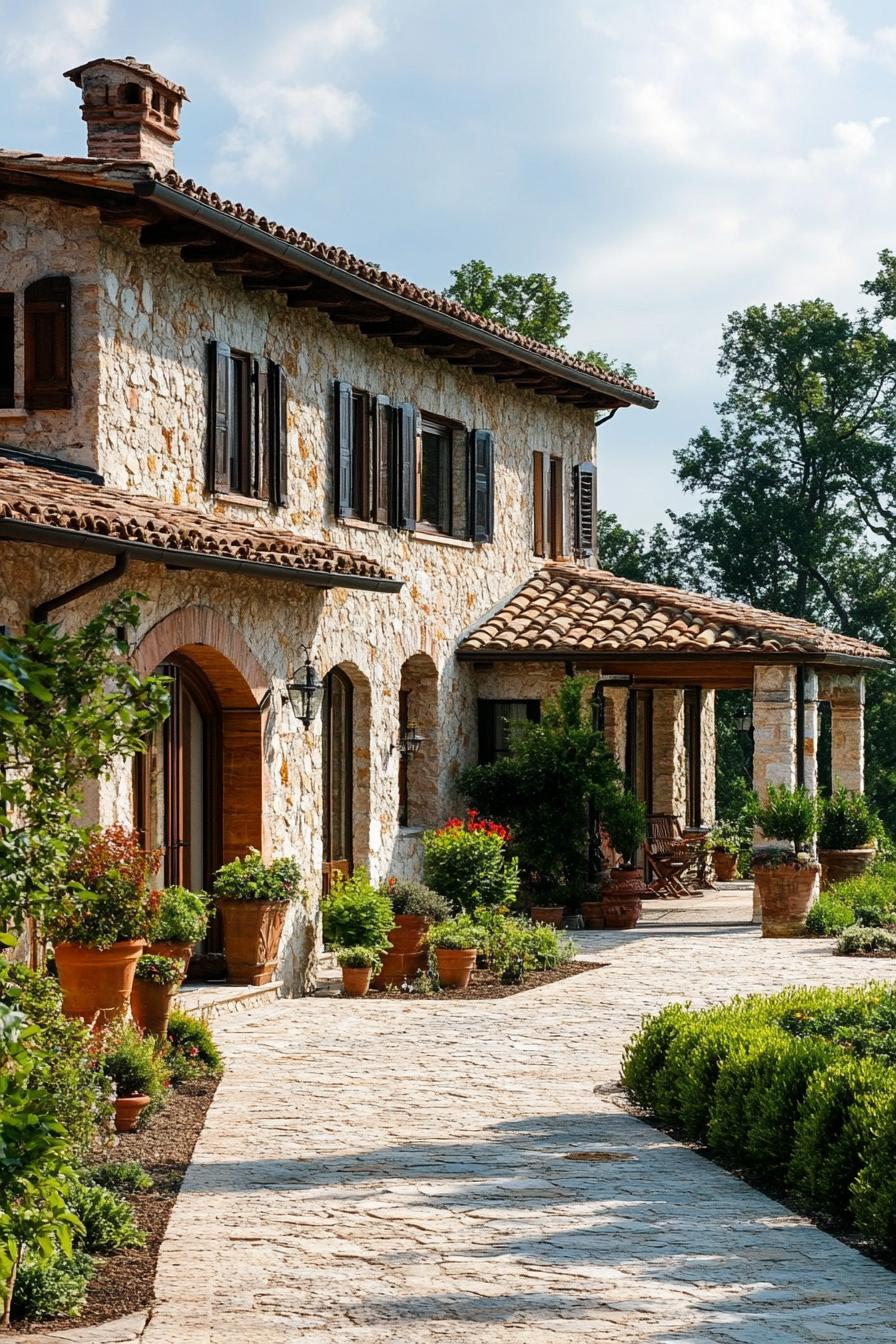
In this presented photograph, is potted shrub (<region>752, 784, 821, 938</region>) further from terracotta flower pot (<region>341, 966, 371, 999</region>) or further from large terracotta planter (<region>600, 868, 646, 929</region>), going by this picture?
terracotta flower pot (<region>341, 966, 371, 999</region>)

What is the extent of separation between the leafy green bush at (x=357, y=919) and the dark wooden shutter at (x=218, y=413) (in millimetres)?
3404

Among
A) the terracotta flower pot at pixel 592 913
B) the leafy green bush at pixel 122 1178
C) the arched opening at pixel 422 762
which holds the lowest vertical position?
the leafy green bush at pixel 122 1178

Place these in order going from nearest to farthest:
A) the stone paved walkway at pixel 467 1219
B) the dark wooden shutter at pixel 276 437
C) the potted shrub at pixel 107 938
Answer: the stone paved walkway at pixel 467 1219 < the potted shrub at pixel 107 938 < the dark wooden shutter at pixel 276 437

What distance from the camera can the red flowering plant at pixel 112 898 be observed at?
9898mm

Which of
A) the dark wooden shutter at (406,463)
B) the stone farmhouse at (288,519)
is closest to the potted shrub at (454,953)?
the stone farmhouse at (288,519)

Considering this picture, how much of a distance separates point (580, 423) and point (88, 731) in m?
17.9

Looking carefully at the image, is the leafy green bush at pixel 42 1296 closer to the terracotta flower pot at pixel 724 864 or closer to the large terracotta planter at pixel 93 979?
the large terracotta planter at pixel 93 979

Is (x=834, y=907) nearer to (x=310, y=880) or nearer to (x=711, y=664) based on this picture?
(x=711, y=664)

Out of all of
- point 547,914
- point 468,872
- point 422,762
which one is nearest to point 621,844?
point 547,914

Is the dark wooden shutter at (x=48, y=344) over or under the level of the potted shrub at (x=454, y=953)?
over

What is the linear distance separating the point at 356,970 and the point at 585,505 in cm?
986

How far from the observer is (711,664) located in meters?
19.2

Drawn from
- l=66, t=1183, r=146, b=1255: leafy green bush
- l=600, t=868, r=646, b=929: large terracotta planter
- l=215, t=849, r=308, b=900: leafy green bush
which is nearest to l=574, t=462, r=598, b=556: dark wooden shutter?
l=600, t=868, r=646, b=929: large terracotta planter

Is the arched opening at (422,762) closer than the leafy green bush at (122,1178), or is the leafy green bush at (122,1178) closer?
the leafy green bush at (122,1178)
